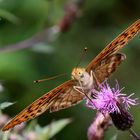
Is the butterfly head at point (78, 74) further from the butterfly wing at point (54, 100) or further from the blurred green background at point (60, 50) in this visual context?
the blurred green background at point (60, 50)

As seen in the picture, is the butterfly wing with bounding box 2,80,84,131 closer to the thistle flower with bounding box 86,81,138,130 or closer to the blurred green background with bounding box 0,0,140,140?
the thistle flower with bounding box 86,81,138,130

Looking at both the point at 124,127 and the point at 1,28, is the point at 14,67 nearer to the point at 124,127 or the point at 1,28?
the point at 1,28

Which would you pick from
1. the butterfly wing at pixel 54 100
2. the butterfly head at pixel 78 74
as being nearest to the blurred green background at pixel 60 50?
the butterfly head at pixel 78 74

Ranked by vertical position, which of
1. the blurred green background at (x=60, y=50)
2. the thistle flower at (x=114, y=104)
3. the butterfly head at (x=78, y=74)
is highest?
the blurred green background at (x=60, y=50)

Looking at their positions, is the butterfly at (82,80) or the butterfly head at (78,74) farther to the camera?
the butterfly head at (78,74)

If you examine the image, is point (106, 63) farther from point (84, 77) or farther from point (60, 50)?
point (60, 50)

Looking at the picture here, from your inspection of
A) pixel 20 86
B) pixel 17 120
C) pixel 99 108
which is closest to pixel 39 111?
pixel 17 120

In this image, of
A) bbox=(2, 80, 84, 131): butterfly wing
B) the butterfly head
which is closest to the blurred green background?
the butterfly head

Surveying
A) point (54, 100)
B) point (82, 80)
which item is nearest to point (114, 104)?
point (82, 80)

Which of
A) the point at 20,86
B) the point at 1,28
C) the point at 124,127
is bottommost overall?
the point at 124,127
